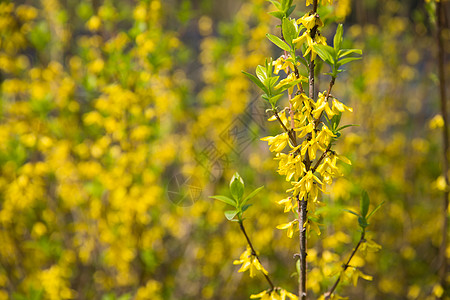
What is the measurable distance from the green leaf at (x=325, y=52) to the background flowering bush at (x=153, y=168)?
3.44 feet

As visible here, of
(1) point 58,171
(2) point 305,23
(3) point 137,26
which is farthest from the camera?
(1) point 58,171

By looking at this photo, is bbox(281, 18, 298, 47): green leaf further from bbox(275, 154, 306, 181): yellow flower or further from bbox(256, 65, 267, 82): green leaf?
bbox(275, 154, 306, 181): yellow flower

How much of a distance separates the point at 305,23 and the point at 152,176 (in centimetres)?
175

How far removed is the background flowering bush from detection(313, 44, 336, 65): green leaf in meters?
1.05

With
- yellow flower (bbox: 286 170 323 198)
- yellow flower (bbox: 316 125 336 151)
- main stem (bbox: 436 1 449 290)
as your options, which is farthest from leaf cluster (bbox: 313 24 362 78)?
main stem (bbox: 436 1 449 290)

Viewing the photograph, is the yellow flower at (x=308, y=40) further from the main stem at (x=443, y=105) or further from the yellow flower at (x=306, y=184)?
the main stem at (x=443, y=105)

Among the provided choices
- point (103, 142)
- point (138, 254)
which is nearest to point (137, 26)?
point (103, 142)

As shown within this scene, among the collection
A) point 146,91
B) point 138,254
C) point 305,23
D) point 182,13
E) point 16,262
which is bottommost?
point 16,262

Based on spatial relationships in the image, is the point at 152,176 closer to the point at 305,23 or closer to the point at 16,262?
the point at 16,262

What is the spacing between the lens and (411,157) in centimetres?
323

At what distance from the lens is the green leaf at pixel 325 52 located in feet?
2.86

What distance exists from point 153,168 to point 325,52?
1797 mm

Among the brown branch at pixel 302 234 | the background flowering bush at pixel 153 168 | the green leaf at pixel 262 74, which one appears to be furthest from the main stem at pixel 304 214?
the background flowering bush at pixel 153 168

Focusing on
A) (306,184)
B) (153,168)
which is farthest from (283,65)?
(153,168)
